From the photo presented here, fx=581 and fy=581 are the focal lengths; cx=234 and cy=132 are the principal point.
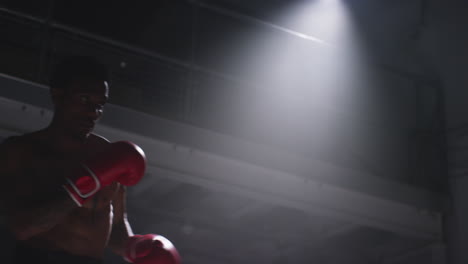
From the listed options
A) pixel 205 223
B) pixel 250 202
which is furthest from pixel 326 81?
pixel 205 223

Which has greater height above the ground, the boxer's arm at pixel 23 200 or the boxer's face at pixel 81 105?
the boxer's face at pixel 81 105

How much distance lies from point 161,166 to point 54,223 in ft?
9.13

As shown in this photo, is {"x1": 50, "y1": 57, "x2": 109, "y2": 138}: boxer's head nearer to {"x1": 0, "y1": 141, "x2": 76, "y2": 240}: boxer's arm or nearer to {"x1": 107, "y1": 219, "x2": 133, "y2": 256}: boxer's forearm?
{"x1": 0, "y1": 141, "x2": 76, "y2": 240}: boxer's arm

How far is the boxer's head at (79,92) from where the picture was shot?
160 centimetres

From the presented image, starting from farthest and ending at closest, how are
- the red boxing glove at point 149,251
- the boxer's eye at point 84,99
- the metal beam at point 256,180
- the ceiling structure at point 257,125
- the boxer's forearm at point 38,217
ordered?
1. the ceiling structure at point 257,125
2. the metal beam at point 256,180
3. the red boxing glove at point 149,251
4. the boxer's eye at point 84,99
5. the boxer's forearm at point 38,217

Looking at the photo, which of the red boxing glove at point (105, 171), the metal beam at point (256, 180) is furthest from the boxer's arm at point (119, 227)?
the metal beam at point (256, 180)

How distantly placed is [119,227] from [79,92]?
19.3 inches

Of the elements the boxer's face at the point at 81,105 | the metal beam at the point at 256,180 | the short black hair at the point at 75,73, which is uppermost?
the short black hair at the point at 75,73

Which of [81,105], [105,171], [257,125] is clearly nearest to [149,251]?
[105,171]

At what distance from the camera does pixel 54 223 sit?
4.74 ft

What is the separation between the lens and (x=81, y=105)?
5.25ft

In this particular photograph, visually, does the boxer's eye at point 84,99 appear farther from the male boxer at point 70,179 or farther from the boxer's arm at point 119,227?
the boxer's arm at point 119,227

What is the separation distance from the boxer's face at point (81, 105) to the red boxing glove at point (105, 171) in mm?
103

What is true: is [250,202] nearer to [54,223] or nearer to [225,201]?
[225,201]
